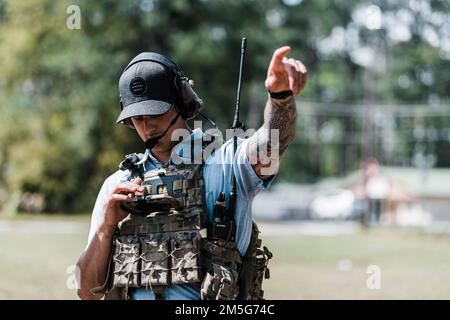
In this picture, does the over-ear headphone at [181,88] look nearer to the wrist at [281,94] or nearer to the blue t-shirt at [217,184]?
the blue t-shirt at [217,184]

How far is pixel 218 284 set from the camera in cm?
339

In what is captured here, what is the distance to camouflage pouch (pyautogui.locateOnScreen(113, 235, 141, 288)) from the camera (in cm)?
353

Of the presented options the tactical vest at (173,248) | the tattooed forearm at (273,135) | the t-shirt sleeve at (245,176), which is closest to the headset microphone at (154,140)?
the tactical vest at (173,248)

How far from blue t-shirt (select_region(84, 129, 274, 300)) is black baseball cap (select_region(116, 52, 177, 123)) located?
0.20 meters

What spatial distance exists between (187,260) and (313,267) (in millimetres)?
14435

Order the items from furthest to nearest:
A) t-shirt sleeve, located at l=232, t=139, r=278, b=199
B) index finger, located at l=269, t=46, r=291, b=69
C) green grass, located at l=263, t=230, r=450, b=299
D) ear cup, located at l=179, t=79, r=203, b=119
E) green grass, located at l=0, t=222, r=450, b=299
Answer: green grass, located at l=263, t=230, r=450, b=299, green grass, located at l=0, t=222, r=450, b=299, ear cup, located at l=179, t=79, r=203, b=119, t-shirt sleeve, located at l=232, t=139, r=278, b=199, index finger, located at l=269, t=46, r=291, b=69

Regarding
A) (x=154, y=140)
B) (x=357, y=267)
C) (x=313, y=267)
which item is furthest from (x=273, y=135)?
(x=357, y=267)

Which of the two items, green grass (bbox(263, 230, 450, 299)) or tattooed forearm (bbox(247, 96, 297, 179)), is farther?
green grass (bbox(263, 230, 450, 299))

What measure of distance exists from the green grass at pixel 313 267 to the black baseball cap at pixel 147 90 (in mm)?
8113

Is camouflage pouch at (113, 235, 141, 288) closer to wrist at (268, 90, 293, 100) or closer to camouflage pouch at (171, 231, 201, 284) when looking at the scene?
camouflage pouch at (171, 231, 201, 284)

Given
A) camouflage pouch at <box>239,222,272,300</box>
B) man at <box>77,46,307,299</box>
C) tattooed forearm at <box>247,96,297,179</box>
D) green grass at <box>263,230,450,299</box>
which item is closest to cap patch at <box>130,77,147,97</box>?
man at <box>77,46,307,299</box>

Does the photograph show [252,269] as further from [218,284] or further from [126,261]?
[126,261]

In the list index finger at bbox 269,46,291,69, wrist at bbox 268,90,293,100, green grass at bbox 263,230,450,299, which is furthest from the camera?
green grass at bbox 263,230,450,299

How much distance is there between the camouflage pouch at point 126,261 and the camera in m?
A: 3.53
